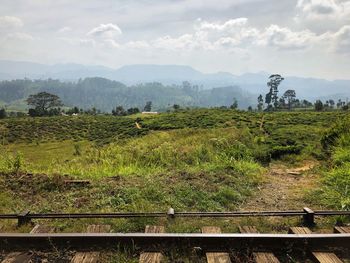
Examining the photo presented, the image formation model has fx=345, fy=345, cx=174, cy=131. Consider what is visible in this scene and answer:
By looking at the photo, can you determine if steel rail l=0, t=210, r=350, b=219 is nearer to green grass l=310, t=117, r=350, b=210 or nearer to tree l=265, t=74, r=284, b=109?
green grass l=310, t=117, r=350, b=210

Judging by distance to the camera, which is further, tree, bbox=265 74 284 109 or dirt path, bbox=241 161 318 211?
tree, bbox=265 74 284 109

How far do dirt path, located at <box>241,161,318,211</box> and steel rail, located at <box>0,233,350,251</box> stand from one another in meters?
1.97

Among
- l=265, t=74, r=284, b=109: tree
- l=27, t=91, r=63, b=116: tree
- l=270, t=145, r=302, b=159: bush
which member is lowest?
l=27, t=91, r=63, b=116: tree

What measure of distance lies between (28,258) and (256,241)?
2.46 m

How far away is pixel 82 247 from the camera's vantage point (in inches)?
152

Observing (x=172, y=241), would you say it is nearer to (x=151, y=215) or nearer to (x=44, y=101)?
(x=151, y=215)

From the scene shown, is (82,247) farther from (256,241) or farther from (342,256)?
(342,256)

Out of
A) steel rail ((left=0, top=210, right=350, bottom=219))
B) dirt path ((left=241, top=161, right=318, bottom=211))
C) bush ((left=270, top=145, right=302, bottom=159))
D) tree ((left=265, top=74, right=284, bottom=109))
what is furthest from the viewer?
tree ((left=265, top=74, right=284, bottom=109))

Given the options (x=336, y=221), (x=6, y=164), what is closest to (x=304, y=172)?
(x=336, y=221)

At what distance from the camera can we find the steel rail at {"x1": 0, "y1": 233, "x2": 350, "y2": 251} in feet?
12.6

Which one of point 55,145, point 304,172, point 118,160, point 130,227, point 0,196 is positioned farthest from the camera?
point 55,145

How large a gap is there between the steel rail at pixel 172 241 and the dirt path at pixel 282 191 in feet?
6.48

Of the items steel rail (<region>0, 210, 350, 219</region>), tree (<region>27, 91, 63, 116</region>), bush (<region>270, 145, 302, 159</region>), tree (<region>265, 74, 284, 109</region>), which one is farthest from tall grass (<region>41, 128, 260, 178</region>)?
tree (<region>27, 91, 63, 116</region>)

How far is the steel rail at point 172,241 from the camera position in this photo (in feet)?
12.6
